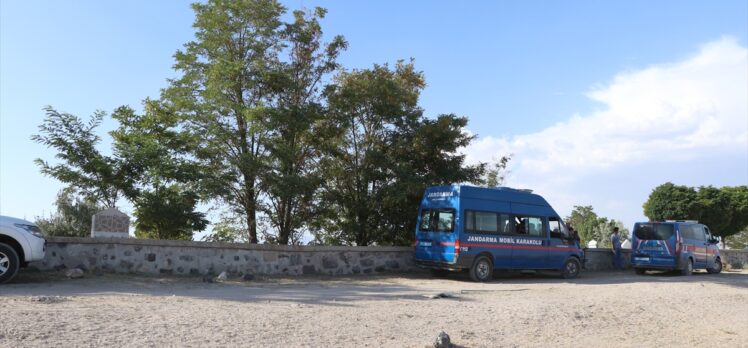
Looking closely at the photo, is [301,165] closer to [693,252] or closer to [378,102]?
[378,102]

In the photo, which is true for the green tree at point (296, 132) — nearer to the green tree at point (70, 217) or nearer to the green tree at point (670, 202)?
the green tree at point (70, 217)

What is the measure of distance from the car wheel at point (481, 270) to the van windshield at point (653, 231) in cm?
781

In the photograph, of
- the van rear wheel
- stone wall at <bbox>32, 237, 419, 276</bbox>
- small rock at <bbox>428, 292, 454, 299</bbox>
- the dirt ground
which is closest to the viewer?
the dirt ground

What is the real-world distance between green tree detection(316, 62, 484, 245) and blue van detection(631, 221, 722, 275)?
670 centimetres

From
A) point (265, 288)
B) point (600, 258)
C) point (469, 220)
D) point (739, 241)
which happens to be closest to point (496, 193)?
point (469, 220)

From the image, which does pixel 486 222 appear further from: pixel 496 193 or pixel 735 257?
pixel 735 257

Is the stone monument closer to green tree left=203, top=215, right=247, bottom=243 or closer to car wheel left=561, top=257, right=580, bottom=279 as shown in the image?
green tree left=203, top=215, right=247, bottom=243

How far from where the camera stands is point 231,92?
57.1ft

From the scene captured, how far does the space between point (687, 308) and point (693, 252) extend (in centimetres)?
954

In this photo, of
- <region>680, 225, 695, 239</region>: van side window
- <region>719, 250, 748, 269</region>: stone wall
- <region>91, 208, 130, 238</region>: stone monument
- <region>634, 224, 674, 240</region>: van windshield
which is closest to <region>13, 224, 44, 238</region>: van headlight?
<region>91, 208, 130, 238</region>: stone monument

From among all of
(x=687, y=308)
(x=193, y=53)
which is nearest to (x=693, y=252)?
(x=687, y=308)

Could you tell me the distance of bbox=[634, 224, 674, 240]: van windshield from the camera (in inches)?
797

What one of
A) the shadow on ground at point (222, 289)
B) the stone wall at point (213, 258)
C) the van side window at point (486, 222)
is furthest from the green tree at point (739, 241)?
the shadow on ground at point (222, 289)

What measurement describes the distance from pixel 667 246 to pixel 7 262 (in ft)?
64.3
